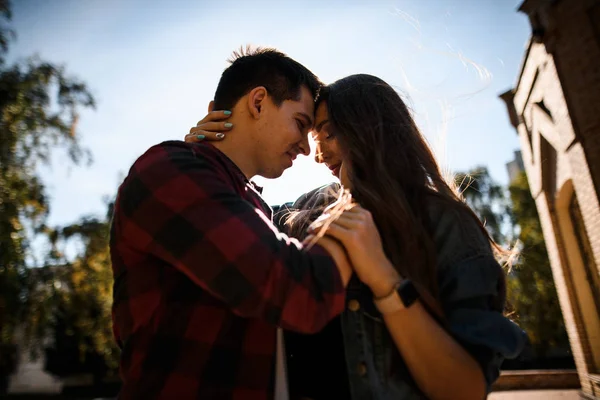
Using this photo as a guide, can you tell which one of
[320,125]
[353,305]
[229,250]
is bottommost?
[353,305]

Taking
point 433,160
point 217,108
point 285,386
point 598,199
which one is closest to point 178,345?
point 285,386

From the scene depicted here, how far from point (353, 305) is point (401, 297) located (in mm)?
317

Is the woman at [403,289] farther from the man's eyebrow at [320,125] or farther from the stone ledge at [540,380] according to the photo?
the stone ledge at [540,380]

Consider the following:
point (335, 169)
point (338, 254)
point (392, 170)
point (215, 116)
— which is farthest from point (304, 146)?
point (338, 254)

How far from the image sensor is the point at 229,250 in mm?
1195

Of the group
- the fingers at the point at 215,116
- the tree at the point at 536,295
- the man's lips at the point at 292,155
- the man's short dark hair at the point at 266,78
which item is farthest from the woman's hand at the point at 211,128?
the tree at the point at 536,295

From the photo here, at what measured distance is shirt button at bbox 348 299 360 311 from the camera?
5.58 feet

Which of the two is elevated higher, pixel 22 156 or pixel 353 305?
pixel 22 156

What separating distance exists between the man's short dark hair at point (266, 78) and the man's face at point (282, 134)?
2.2 inches

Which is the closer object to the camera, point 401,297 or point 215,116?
point 401,297

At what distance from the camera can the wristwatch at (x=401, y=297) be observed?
Result: 1439mm

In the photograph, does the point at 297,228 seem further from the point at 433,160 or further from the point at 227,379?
the point at 227,379

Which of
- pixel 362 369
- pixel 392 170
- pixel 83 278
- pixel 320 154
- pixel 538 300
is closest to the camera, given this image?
pixel 362 369

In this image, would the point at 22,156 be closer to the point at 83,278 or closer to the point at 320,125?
the point at 83,278
